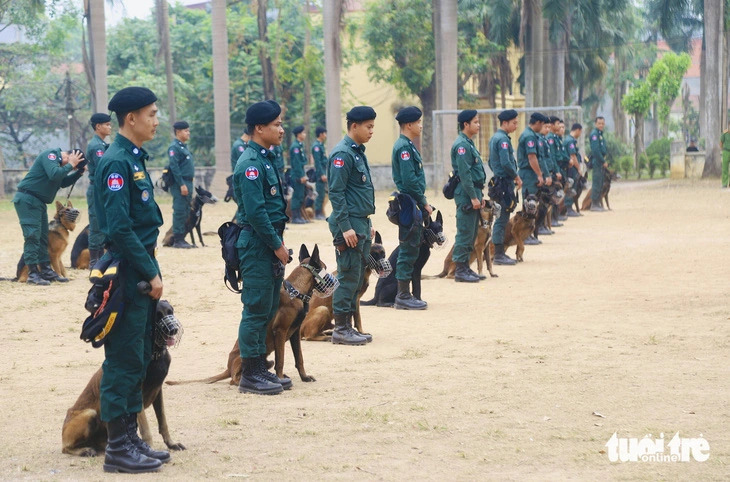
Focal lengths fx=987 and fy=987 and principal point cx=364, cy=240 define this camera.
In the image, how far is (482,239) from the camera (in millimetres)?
13211

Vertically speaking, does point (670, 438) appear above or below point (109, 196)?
below

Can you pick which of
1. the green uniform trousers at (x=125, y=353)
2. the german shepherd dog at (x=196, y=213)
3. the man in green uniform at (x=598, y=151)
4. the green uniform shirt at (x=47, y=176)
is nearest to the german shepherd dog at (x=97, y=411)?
the green uniform trousers at (x=125, y=353)

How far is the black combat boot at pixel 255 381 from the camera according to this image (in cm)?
708

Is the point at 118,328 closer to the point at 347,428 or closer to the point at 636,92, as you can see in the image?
the point at 347,428

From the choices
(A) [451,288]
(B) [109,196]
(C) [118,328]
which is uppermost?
(B) [109,196]

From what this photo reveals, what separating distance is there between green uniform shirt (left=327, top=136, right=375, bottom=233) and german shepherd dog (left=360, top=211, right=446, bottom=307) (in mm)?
1664

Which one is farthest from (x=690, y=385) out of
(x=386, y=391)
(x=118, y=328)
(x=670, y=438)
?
(x=118, y=328)

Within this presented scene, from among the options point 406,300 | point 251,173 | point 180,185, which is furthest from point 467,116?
point 180,185

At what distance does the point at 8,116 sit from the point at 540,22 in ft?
85.1

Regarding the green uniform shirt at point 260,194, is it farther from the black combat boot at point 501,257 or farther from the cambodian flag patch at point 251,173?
the black combat boot at point 501,257

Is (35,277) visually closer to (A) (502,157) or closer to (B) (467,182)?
(B) (467,182)

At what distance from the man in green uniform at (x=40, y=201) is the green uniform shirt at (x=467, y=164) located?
4.64 m

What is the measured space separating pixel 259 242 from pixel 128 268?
1.72 m

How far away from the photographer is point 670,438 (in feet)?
18.8
